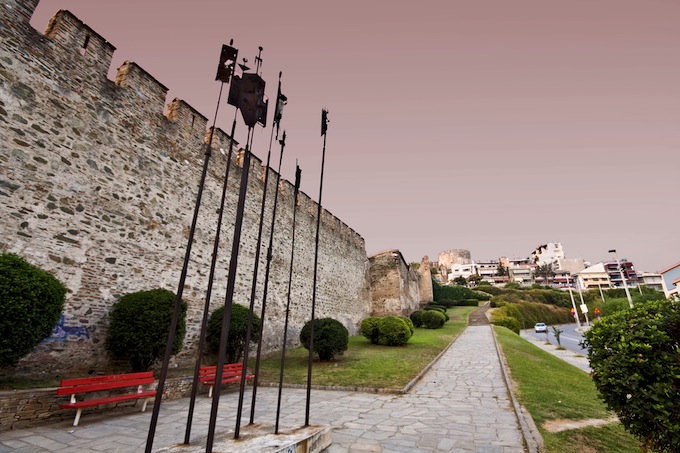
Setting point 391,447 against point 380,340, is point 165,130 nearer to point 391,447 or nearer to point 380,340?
point 391,447

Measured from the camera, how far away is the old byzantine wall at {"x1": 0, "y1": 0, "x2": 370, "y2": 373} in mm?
5906

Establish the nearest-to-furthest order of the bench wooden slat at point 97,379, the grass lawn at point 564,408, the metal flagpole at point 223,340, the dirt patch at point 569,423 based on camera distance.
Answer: the metal flagpole at point 223,340
the grass lawn at point 564,408
the dirt patch at point 569,423
the bench wooden slat at point 97,379

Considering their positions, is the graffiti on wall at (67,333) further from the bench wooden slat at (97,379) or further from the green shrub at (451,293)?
the green shrub at (451,293)

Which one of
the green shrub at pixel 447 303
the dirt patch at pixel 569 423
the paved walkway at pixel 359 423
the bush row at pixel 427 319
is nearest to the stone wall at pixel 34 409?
the paved walkway at pixel 359 423

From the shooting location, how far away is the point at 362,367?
9.63 m

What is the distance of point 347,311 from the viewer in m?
20.7

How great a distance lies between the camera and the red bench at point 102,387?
4739 mm

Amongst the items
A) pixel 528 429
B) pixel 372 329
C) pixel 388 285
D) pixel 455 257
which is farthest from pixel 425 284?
pixel 455 257

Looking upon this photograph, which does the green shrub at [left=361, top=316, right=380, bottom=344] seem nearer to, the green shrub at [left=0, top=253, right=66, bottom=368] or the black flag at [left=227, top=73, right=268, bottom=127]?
the green shrub at [left=0, top=253, right=66, bottom=368]

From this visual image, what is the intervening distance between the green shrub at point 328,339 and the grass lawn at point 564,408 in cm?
513

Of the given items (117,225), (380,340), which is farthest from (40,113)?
(380,340)

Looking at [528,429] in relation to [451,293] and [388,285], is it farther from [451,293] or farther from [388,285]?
[451,293]

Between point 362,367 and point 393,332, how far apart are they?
14.7 ft

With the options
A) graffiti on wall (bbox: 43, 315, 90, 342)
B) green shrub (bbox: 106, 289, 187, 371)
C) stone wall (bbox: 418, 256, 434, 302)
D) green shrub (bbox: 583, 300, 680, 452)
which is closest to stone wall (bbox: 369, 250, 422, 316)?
stone wall (bbox: 418, 256, 434, 302)
